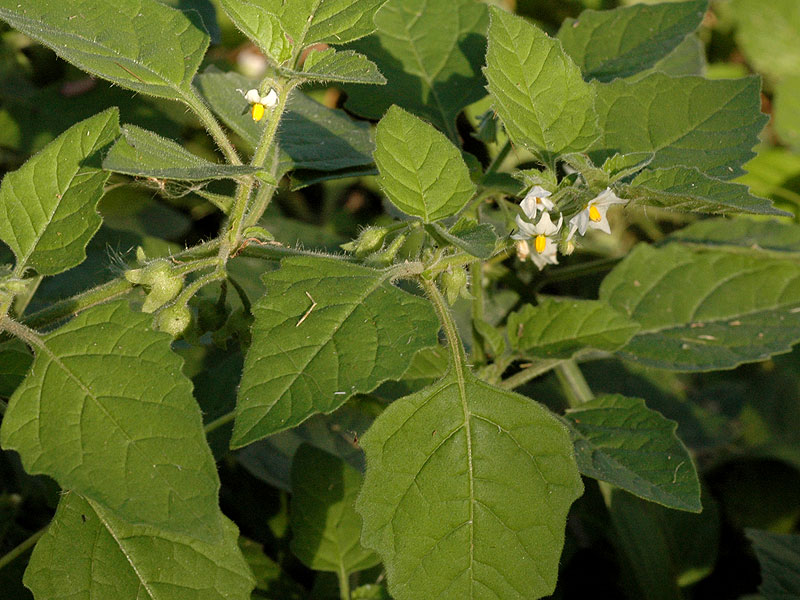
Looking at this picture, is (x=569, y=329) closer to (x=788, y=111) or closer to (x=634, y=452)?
(x=634, y=452)

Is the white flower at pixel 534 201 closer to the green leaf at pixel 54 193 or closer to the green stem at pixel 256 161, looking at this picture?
the green stem at pixel 256 161

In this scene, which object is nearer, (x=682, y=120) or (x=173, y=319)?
(x=173, y=319)

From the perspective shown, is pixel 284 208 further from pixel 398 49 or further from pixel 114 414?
pixel 114 414

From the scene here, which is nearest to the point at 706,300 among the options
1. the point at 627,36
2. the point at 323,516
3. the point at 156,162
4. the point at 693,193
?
the point at 627,36

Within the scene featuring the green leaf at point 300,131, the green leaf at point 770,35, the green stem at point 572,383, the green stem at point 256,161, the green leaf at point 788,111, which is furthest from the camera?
the green leaf at point 770,35

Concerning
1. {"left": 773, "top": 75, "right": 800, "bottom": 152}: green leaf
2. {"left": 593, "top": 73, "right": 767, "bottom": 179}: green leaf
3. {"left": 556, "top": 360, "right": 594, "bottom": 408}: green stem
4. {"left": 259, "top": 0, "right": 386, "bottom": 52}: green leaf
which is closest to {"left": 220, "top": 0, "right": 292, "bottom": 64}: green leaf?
{"left": 259, "top": 0, "right": 386, "bottom": 52}: green leaf

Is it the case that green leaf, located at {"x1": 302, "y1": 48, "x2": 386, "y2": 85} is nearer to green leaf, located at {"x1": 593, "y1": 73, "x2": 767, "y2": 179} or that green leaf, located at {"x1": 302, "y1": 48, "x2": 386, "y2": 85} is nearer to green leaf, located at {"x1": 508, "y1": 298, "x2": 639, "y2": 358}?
green leaf, located at {"x1": 593, "y1": 73, "x2": 767, "y2": 179}

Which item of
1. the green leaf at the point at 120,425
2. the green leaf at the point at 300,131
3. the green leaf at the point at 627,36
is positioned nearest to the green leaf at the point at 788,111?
the green leaf at the point at 627,36

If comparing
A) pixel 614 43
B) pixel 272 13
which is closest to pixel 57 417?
pixel 272 13
